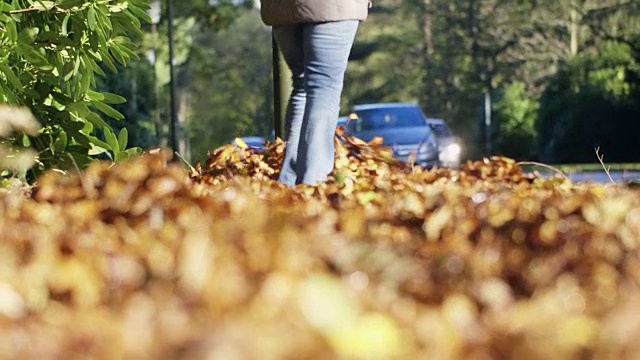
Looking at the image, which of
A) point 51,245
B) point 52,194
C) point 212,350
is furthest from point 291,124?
point 212,350

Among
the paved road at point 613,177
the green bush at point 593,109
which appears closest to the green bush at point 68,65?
the paved road at point 613,177

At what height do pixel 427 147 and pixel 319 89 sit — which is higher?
pixel 319 89

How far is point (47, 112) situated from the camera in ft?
13.8

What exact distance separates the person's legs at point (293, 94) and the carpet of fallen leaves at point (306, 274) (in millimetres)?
2033

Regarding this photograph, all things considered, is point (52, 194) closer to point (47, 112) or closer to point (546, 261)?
point (546, 261)

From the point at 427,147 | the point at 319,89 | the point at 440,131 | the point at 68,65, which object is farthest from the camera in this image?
the point at 440,131

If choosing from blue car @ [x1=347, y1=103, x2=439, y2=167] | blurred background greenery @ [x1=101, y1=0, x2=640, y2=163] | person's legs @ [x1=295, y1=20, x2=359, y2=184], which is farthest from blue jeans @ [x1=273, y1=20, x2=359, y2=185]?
blurred background greenery @ [x1=101, y1=0, x2=640, y2=163]

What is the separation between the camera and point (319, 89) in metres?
4.33

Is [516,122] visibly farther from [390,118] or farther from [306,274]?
[306,274]

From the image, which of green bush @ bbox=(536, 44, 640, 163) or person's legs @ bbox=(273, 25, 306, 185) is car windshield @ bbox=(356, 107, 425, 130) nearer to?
person's legs @ bbox=(273, 25, 306, 185)

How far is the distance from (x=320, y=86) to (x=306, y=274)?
2885 millimetres

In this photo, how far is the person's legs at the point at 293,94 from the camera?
451cm

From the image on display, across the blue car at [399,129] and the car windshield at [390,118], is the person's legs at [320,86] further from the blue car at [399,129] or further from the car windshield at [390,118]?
Answer: the car windshield at [390,118]

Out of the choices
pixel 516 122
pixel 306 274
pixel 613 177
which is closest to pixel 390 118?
pixel 613 177
